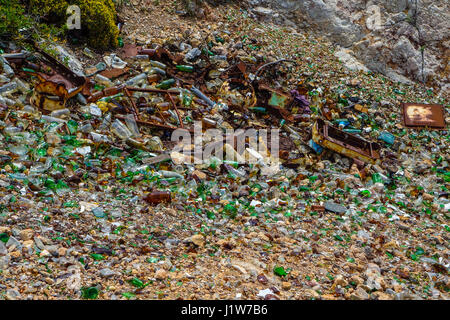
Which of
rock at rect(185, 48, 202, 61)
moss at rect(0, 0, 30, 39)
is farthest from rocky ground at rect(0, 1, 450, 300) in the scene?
rock at rect(185, 48, 202, 61)

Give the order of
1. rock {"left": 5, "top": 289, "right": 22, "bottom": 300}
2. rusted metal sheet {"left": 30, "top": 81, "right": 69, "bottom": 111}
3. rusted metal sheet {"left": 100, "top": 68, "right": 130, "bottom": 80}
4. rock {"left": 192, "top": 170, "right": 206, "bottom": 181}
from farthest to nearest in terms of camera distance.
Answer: rusted metal sheet {"left": 100, "top": 68, "right": 130, "bottom": 80} < rusted metal sheet {"left": 30, "top": 81, "right": 69, "bottom": 111} < rock {"left": 192, "top": 170, "right": 206, "bottom": 181} < rock {"left": 5, "top": 289, "right": 22, "bottom": 300}

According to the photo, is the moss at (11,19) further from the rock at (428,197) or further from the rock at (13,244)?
the rock at (428,197)

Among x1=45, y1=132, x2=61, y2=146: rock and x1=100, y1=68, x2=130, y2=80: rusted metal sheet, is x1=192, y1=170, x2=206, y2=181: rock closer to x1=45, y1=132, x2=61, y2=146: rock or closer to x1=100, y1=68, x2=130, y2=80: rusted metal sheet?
x1=45, y1=132, x2=61, y2=146: rock

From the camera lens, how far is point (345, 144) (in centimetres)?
524

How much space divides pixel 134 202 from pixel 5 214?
→ 1121 millimetres

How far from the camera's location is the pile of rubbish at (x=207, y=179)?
2.81 metres

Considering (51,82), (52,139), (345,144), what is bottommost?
(52,139)

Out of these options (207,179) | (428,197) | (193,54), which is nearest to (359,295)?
(207,179)

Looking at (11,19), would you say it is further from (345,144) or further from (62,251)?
(345,144)

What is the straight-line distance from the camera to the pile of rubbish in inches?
111

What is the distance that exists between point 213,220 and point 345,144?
8.52 ft

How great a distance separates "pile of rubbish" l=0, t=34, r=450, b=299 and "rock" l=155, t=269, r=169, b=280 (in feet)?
0.03

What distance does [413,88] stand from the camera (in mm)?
7246

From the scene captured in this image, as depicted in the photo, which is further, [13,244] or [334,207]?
[334,207]
